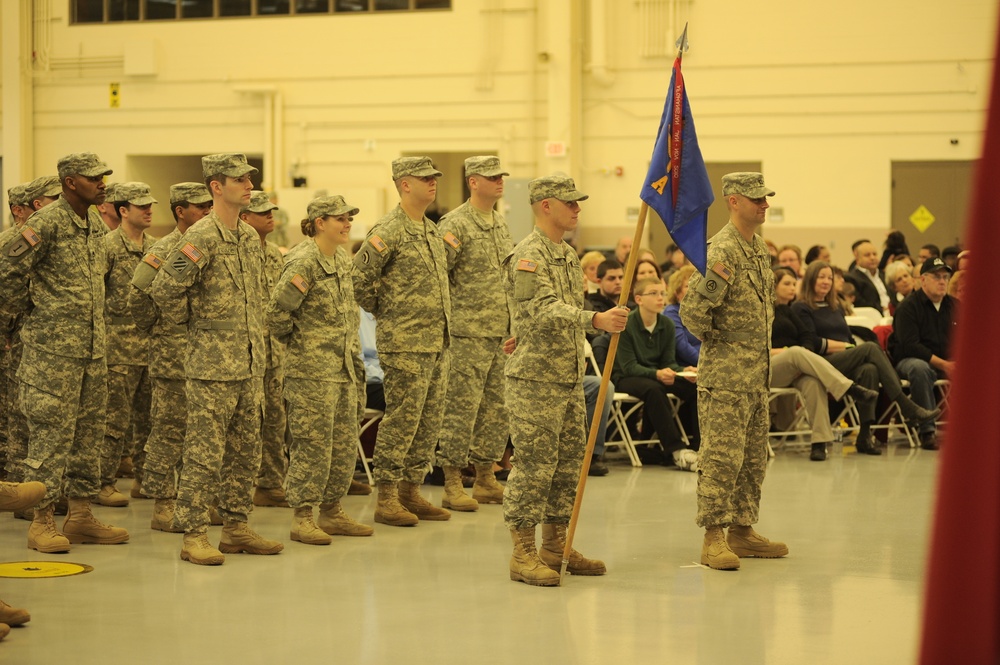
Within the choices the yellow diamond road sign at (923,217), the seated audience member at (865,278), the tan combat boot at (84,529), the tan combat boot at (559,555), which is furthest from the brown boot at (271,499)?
the yellow diamond road sign at (923,217)

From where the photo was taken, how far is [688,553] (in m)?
5.73

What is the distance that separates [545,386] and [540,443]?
0.24 meters

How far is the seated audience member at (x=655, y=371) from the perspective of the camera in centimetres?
833

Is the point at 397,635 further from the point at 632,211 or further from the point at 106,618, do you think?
the point at 632,211

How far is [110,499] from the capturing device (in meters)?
6.83

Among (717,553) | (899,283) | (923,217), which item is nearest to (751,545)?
(717,553)

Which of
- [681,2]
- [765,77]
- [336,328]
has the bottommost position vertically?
[336,328]

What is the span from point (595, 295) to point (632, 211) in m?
7.28

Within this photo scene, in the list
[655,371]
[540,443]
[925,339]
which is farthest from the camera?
[925,339]

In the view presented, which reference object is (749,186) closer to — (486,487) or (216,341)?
(216,341)

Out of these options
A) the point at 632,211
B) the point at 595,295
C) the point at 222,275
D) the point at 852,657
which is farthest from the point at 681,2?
the point at 852,657

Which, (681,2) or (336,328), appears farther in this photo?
(681,2)

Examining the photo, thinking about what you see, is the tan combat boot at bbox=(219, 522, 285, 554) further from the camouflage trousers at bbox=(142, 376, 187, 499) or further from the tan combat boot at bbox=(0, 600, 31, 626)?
the tan combat boot at bbox=(0, 600, 31, 626)

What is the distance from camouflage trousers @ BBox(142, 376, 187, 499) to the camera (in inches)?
239
